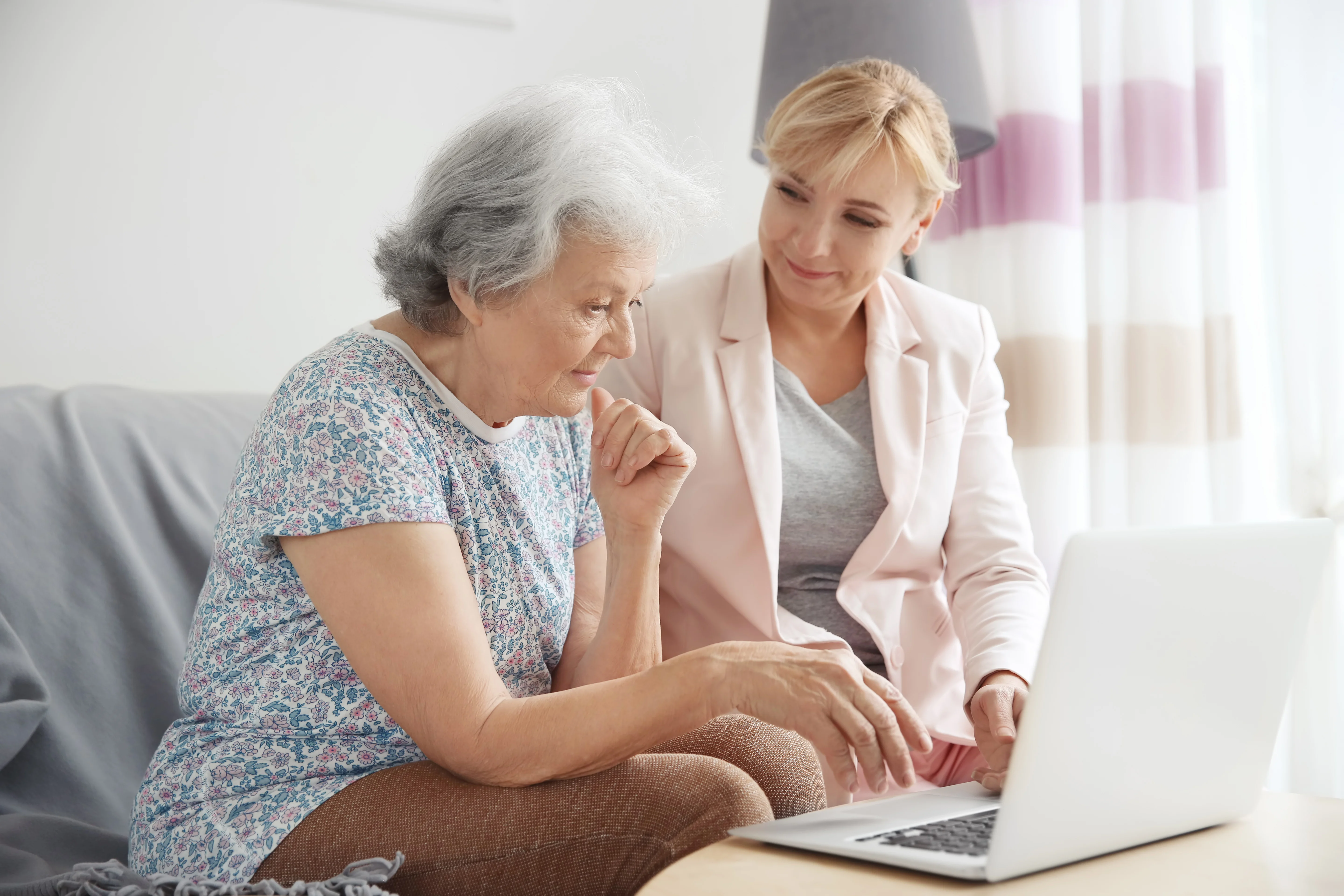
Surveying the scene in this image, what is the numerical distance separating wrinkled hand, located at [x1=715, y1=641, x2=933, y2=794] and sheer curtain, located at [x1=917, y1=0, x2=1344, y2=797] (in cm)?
121

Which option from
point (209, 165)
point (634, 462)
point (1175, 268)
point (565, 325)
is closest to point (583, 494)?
point (634, 462)

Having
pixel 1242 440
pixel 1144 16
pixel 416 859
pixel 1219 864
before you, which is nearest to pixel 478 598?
pixel 416 859

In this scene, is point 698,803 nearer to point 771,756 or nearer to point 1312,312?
point 771,756

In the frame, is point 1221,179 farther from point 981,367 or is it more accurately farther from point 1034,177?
point 981,367

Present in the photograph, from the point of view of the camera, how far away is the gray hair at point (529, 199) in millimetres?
1033

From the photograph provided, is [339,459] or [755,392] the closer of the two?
[339,459]

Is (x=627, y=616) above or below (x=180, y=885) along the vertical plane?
above

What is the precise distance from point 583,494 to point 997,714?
51cm

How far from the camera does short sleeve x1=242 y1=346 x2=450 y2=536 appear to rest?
939mm

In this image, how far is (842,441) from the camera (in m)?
1.50

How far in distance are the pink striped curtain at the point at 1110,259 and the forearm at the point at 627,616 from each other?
106 cm

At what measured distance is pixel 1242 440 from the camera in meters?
1.87

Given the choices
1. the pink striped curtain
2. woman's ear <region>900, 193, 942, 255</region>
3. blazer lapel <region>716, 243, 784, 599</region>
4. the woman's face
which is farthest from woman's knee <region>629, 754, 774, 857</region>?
the pink striped curtain

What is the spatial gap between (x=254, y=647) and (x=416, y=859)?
259 mm
